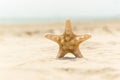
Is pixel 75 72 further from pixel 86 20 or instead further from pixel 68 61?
pixel 86 20

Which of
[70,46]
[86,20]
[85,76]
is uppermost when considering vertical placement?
[86,20]

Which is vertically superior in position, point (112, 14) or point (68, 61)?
point (112, 14)

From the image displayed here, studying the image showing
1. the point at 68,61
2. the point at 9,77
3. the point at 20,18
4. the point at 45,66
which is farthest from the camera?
the point at 20,18

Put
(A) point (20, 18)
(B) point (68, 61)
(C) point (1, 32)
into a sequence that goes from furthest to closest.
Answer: (A) point (20, 18), (C) point (1, 32), (B) point (68, 61)

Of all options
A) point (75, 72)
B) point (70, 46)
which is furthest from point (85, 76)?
point (70, 46)

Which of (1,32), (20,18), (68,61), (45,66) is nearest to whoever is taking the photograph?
(45,66)

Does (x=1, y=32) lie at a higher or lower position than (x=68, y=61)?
higher

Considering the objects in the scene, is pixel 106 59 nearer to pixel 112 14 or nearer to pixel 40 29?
pixel 40 29

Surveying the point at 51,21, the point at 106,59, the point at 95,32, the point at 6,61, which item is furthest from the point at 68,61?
the point at 51,21

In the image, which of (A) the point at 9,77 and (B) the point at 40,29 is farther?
(B) the point at 40,29
